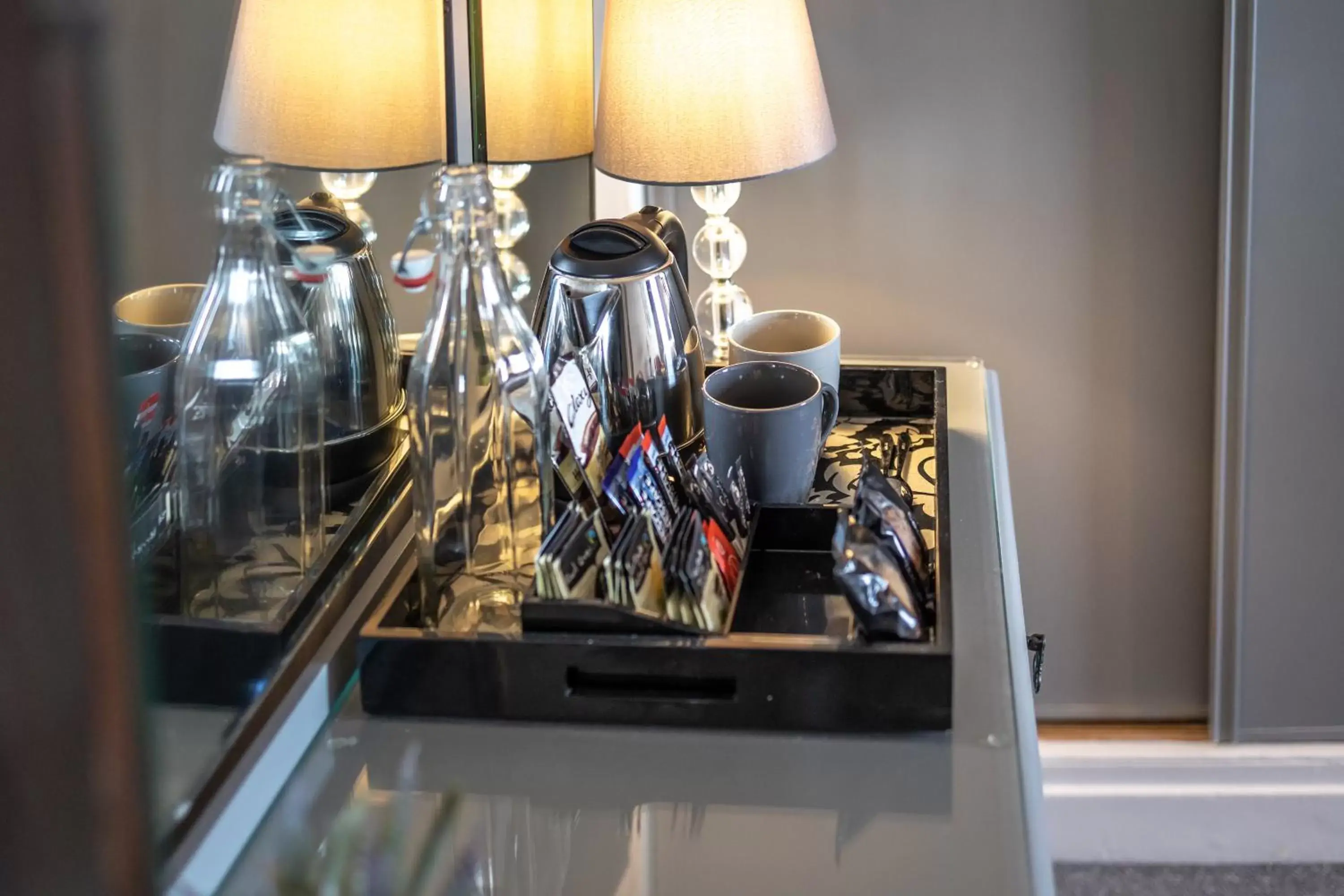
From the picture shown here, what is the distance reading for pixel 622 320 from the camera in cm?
107

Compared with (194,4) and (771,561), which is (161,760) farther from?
(771,561)

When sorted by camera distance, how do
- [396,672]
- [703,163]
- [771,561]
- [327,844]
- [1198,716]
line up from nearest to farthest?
1. [327,844]
2. [396,672]
3. [771,561]
4. [703,163]
5. [1198,716]

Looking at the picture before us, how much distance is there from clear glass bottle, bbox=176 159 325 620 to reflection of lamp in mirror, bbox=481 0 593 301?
45 cm

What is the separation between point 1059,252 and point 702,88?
2.05ft

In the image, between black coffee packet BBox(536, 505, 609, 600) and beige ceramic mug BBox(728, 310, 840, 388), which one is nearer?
black coffee packet BBox(536, 505, 609, 600)

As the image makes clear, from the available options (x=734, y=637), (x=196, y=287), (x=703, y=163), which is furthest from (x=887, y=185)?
(x=196, y=287)

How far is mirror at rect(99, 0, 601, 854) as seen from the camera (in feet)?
1.93

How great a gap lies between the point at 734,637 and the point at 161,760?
22.2 inches

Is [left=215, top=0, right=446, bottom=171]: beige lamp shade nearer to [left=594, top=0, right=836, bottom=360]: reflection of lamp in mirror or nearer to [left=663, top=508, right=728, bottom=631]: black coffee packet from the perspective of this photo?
[left=594, top=0, right=836, bottom=360]: reflection of lamp in mirror

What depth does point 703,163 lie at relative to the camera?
1194 mm

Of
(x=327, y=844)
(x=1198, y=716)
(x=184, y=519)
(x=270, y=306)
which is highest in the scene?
(x=270, y=306)

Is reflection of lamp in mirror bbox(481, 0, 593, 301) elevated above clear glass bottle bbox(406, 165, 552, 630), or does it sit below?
above

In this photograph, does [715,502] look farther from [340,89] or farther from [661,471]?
[340,89]

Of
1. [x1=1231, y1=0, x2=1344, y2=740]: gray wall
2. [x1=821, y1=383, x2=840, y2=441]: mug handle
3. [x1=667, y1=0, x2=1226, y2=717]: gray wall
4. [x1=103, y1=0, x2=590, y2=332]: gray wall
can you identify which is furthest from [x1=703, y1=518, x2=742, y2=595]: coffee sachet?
[x1=1231, y1=0, x2=1344, y2=740]: gray wall
